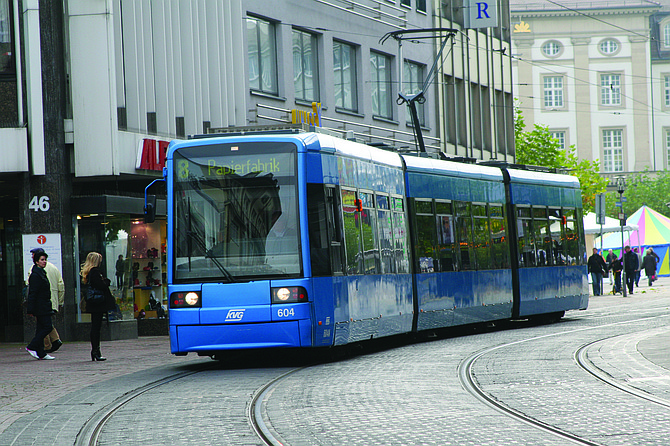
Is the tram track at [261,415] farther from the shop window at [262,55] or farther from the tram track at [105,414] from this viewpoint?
the shop window at [262,55]

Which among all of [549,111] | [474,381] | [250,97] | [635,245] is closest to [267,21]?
[250,97]

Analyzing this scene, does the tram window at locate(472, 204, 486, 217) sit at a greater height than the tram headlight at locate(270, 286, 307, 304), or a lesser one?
greater

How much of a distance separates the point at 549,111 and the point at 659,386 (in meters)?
78.2

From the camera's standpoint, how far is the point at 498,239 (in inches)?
790

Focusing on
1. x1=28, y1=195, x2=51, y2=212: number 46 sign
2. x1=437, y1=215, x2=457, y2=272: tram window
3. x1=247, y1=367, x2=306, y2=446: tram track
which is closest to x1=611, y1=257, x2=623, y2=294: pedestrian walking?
x1=437, y1=215, x2=457, y2=272: tram window

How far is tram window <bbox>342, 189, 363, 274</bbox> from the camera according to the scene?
1417cm

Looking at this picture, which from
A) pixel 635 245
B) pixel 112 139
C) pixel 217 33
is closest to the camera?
pixel 112 139

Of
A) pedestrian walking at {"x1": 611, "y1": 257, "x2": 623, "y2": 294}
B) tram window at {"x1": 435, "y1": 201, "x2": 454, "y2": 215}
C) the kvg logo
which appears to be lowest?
pedestrian walking at {"x1": 611, "y1": 257, "x2": 623, "y2": 294}

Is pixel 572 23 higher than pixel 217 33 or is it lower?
higher

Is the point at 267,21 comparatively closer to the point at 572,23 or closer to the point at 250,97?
the point at 250,97

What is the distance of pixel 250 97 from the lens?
86.4 ft

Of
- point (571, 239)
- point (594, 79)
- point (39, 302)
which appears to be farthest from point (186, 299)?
point (594, 79)

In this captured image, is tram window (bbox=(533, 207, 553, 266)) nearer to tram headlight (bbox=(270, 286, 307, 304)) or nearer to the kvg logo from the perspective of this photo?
tram headlight (bbox=(270, 286, 307, 304))

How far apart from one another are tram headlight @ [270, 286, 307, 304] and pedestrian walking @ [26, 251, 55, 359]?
5219 mm
